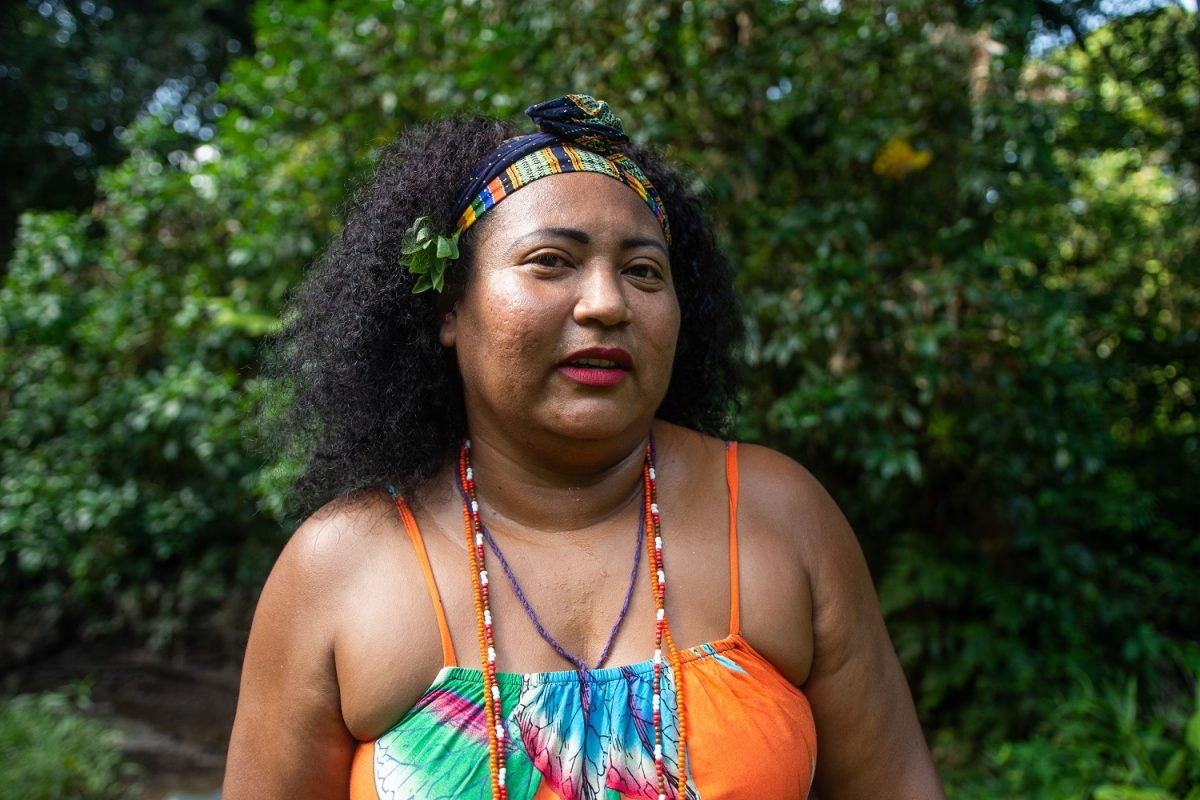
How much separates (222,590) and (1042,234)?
5177 mm

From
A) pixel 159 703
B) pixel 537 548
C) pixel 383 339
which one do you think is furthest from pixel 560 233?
pixel 159 703

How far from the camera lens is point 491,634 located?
1.61 metres

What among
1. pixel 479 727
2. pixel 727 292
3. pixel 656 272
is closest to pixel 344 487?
pixel 479 727

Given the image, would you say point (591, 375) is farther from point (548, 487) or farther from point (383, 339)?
point (383, 339)

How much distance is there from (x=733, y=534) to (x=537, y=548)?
349mm

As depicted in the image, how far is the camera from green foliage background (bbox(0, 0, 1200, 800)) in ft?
11.4

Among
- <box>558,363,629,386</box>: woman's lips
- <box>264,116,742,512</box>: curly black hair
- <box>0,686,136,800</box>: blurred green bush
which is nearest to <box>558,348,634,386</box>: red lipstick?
<box>558,363,629,386</box>: woman's lips

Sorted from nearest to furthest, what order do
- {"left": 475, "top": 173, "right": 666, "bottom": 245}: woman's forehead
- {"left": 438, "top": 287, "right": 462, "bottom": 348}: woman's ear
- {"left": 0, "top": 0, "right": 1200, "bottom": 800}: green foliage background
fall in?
{"left": 475, "top": 173, "right": 666, "bottom": 245}: woman's forehead < {"left": 438, "top": 287, "right": 462, "bottom": 348}: woman's ear < {"left": 0, "top": 0, "right": 1200, "bottom": 800}: green foliage background

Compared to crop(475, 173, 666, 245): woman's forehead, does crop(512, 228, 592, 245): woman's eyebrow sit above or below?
below

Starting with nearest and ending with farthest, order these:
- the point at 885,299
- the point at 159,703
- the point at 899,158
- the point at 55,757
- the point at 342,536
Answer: the point at 342,536, the point at 885,299, the point at 899,158, the point at 55,757, the point at 159,703

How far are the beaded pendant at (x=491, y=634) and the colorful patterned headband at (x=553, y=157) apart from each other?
460 millimetres

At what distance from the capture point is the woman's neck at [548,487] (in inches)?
68.5

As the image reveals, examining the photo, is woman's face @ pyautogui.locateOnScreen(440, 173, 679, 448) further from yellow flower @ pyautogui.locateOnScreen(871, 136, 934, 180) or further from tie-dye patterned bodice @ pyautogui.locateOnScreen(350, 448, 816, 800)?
yellow flower @ pyautogui.locateOnScreen(871, 136, 934, 180)

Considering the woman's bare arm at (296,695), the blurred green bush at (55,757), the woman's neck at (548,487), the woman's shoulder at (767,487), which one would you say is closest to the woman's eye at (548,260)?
the woman's neck at (548,487)
